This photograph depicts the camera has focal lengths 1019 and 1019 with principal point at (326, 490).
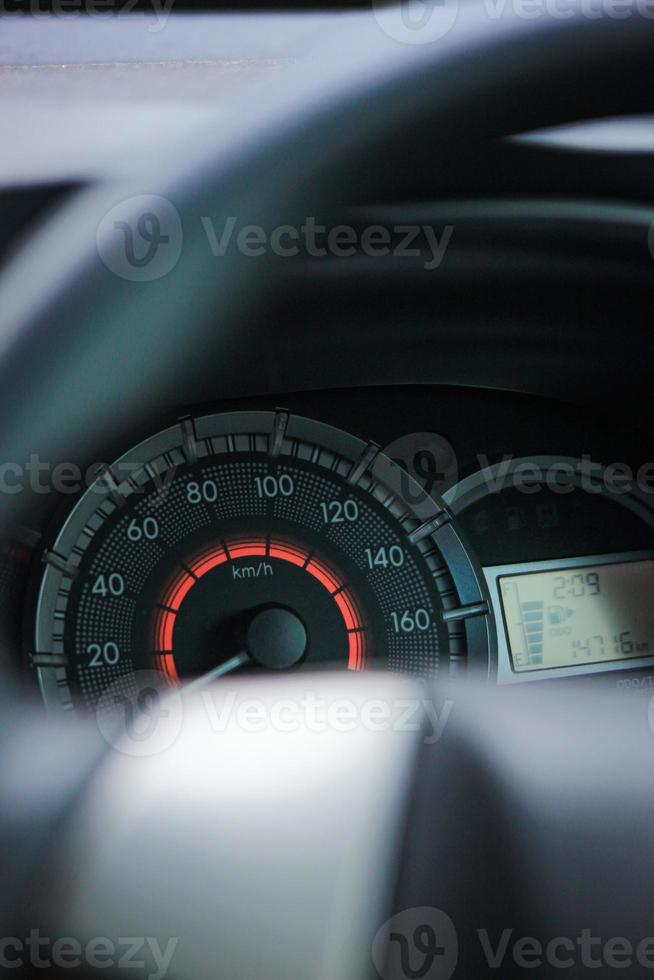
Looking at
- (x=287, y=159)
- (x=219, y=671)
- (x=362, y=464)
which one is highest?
(x=287, y=159)

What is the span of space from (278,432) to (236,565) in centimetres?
18

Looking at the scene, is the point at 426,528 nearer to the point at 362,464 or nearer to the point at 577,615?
the point at 362,464

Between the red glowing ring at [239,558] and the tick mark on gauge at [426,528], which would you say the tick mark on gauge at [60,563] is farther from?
the tick mark on gauge at [426,528]

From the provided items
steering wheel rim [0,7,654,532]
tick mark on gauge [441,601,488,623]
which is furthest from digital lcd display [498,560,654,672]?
steering wheel rim [0,7,654,532]

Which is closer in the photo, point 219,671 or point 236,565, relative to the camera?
point 219,671

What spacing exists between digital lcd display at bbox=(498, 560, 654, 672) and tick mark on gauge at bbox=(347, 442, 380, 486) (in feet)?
0.79

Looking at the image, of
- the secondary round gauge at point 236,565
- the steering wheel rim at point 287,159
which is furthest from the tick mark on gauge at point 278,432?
the steering wheel rim at point 287,159

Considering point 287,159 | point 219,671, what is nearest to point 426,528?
point 219,671

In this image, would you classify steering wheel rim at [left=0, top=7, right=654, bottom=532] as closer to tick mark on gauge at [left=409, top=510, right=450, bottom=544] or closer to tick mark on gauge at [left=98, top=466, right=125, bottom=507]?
tick mark on gauge at [left=98, top=466, right=125, bottom=507]

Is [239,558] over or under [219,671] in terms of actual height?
over

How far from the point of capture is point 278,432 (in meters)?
1.25

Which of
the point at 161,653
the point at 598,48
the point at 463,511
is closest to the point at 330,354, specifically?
the point at 463,511

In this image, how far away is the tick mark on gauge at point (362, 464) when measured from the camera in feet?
4.10

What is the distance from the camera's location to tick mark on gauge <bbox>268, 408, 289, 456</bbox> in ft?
4.07
